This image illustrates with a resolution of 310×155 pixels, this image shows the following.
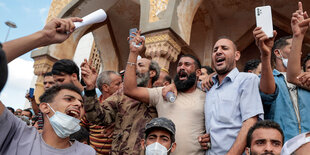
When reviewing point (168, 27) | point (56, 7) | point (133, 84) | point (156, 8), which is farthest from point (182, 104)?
point (56, 7)

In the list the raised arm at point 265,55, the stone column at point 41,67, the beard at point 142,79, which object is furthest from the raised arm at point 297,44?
the stone column at point 41,67

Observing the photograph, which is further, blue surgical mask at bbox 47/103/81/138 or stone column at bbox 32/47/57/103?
stone column at bbox 32/47/57/103

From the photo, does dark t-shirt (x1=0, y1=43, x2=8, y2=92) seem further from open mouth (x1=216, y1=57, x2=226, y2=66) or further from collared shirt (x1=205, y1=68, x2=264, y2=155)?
open mouth (x1=216, y1=57, x2=226, y2=66)

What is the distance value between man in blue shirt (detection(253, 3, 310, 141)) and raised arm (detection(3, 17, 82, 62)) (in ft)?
4.22

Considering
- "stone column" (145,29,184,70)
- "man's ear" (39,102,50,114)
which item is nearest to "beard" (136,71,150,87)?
"man's ear" (39,102,50,114)

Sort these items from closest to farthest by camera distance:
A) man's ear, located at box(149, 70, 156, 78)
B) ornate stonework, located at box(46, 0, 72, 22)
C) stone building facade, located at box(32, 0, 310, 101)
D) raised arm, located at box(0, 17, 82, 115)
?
raised arm, located at box(0, 17, 82, 115) < man's ear, located at box(149, 70, 156, 78) < stone building facade, located at box(32, 0, 310, 101) < ornate stonework, located at box(46, 0, 72, 22)

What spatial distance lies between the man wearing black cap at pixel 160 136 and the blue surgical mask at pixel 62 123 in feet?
1.82

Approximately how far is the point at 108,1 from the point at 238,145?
6723mm

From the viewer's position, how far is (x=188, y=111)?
6.88 feet

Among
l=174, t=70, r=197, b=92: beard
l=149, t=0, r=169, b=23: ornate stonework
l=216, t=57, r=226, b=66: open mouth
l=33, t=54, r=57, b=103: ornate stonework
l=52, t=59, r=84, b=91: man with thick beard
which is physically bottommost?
l=174, t=70, r=197, b=92: beard

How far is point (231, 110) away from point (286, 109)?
1.51 ft

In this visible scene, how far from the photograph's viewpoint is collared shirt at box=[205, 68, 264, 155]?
6.17 feet

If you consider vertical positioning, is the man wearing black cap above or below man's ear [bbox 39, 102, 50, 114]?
below

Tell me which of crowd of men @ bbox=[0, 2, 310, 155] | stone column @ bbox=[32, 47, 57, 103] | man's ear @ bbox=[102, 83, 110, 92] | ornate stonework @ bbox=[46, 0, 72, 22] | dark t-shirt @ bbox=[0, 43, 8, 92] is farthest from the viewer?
ornate stonework @ bbox=[46, 0, 72, 22]
